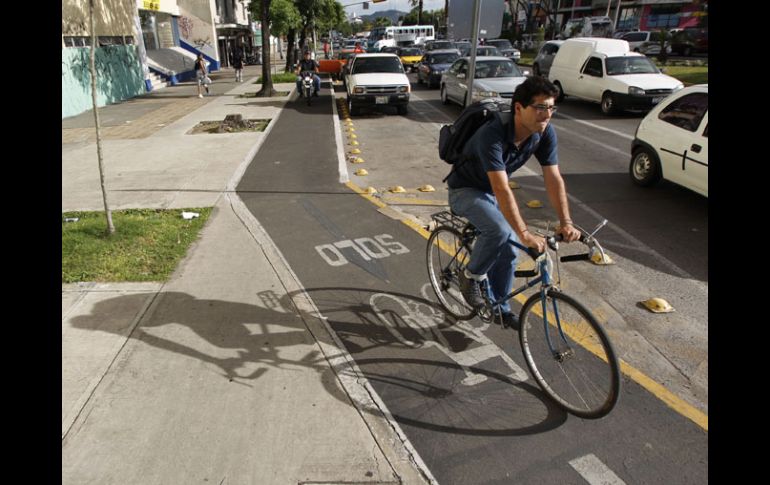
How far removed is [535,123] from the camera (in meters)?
2.96

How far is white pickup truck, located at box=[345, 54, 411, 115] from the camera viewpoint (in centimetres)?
1508

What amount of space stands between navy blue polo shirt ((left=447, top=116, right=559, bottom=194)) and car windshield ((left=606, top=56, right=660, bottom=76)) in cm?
1378

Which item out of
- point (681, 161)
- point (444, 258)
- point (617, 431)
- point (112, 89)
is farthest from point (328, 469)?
point (112, 89)

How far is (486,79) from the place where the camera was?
1434cm

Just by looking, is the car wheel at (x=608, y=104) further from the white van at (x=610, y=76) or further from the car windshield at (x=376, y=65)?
the car windshield at (x=376, y=65)

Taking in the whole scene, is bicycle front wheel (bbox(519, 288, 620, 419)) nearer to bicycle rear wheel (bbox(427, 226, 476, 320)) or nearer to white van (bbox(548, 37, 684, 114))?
bicycle rear wheel (bbox(427, 226, 476, 320))

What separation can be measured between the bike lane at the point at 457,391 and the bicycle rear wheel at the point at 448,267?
0.14 m

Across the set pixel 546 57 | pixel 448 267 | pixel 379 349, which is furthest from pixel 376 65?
pixel 379 349

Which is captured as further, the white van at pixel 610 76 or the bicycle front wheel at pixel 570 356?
the white van at pixel 610 76

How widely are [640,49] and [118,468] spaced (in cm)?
3927

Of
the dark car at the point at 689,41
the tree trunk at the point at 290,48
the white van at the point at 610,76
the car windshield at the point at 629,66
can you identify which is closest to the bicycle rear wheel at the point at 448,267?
the white van at the point at 610,76

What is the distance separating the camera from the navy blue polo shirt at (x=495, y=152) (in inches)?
121
